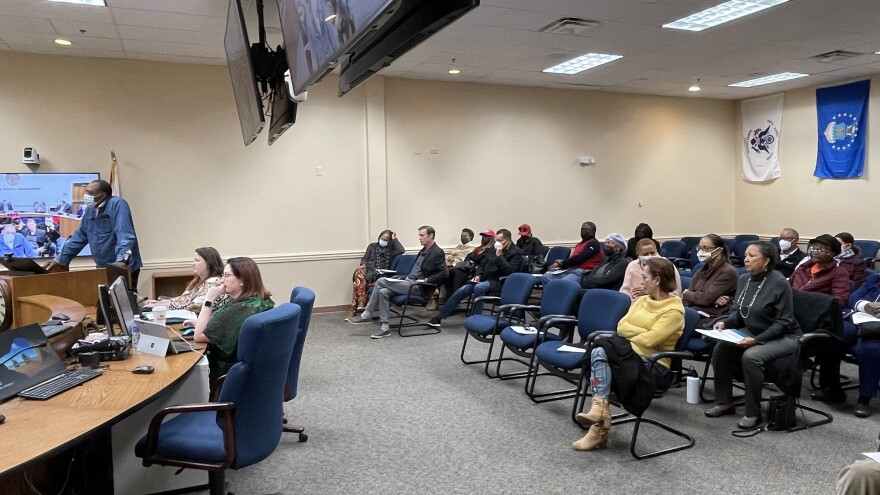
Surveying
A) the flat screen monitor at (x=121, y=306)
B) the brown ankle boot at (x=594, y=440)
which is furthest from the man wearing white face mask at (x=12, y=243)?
the brown ankle boot at (x=594, y=440)

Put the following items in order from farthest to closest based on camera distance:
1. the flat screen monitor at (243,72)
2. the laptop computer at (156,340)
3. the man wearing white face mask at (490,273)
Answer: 1. the man wearing white face mask at (490,273)
2. the flat screen monitor at (243,72)
3. the laptop computer at (156,340)

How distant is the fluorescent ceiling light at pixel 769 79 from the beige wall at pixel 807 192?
0.99 m

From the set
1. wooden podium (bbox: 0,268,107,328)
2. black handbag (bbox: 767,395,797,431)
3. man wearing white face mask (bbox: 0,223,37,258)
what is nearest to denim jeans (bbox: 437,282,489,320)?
black handbag (bbox: 767,395,797,431)

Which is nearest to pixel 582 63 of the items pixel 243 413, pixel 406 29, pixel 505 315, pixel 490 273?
pixel 490 273

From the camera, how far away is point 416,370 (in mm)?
5410

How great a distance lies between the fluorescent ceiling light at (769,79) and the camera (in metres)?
8.63

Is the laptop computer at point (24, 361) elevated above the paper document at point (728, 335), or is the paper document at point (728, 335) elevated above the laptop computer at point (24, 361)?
the laptop computer at point (24, 361)

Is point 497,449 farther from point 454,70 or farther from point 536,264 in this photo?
point 454,70

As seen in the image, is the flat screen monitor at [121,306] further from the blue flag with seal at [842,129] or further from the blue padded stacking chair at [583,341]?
the blue flag with seal at [842,129]

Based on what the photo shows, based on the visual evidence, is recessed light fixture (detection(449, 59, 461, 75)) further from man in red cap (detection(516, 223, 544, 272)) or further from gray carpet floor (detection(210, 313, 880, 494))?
gray carpet floor (detection(210, 313, 880, 494))

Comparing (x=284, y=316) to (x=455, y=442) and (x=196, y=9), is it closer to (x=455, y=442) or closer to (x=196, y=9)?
(x=455, y=442)

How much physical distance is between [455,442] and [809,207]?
8727 mm

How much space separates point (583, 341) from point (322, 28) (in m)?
3.06

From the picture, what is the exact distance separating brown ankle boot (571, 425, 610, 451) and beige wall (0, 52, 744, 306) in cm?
540
